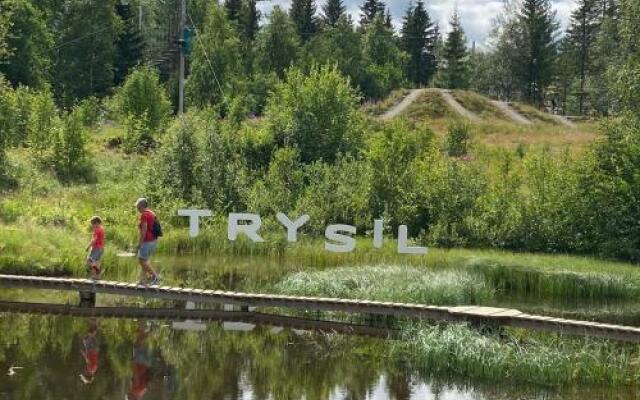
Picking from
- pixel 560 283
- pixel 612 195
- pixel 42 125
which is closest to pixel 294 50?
pixel 42 125

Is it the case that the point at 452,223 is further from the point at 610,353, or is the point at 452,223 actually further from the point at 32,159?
the point at 32,159

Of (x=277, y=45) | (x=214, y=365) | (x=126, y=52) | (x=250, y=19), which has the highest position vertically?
(x=250, y=19)

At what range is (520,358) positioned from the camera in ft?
45.8

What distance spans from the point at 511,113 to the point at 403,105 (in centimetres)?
957

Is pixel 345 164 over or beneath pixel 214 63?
beneath

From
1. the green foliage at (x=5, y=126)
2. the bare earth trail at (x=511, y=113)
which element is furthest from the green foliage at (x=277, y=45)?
the green foliage at (x=5, y=126)

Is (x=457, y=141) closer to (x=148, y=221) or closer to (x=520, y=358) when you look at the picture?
(x=148, y=221)

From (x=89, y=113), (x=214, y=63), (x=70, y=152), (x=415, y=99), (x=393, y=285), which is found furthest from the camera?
(x=415, y=99)

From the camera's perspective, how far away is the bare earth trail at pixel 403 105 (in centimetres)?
6575

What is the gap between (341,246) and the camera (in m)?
24.0

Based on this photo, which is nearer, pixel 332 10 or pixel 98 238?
pixel 98 238

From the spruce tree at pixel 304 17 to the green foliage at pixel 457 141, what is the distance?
165 feet

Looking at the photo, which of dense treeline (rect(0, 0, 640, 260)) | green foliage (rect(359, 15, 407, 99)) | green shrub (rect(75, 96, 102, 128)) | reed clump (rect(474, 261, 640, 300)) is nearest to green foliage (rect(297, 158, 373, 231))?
dense treeline (rect(0, 0, 640, 260))

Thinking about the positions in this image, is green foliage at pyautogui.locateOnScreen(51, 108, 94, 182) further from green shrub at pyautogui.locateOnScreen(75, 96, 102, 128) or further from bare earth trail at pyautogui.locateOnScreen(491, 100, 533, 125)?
bare earth trail at pyautogui.locateOnScreen(491, 100, 533, 125)
